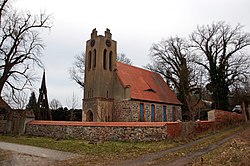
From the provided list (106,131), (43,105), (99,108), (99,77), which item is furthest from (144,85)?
(43,105)

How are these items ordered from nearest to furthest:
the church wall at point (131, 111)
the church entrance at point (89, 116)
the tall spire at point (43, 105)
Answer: the church wall at point (131, 111), the church entrance at point (89, 116), the tall spire at point (43, 105)

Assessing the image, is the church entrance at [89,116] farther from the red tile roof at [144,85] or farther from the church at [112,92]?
the red tile roof at [144,85]

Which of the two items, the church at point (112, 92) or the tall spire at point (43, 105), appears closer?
the church at point (112, 92)

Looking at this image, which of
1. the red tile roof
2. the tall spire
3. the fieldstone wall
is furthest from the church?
the tall spire

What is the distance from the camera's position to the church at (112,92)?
81.5ft

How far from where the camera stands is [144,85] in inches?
1128

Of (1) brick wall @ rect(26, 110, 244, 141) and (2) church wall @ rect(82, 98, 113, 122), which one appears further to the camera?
(2) church wall @ rect(82, 98, 113, 122)

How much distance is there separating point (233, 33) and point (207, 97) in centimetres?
1018

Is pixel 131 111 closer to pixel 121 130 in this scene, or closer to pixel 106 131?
pixel 106 131

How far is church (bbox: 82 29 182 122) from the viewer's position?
81.5 feet

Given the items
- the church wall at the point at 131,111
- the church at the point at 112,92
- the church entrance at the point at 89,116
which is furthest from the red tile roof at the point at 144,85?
the church entrance at the point at 89,116

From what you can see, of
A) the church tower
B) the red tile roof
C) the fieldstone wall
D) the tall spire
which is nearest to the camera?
the fieldstone wall

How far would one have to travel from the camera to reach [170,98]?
102ft

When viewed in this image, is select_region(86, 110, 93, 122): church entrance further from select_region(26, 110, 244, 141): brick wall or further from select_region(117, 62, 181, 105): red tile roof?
select_region(26, 110, 244, 141): brick wall
